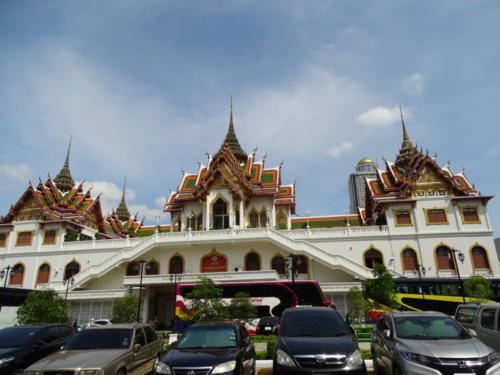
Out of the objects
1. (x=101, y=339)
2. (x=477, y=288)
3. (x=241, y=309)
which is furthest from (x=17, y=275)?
(x=477, y=288)

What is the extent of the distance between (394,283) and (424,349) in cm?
1783

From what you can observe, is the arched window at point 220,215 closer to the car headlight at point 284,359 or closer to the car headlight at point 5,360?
the car headlight at point 5,360

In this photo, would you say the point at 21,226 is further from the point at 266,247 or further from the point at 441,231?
the point at 441,231

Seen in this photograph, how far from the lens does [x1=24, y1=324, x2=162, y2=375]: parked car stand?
7020mm

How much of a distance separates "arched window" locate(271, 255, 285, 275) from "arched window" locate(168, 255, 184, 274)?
26.9 ft

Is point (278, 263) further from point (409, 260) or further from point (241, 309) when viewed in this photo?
point (241, 309)

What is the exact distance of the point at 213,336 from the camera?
824 centimetres

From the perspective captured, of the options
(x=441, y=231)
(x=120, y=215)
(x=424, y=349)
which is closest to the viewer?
(x=424, y=349)

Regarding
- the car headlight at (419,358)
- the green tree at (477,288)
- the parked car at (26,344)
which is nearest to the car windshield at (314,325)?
the car headlight at (419,358)

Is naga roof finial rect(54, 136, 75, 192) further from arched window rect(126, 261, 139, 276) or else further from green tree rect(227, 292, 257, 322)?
green tree rect(227, 292, 257, 322)

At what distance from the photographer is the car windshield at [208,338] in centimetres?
796

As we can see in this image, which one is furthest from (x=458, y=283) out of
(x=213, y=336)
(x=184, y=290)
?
(x=213, y=336)

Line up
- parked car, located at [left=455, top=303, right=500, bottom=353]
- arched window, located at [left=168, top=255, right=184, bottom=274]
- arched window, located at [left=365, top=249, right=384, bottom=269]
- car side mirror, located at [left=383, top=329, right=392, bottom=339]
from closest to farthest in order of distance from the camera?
car side mirror, located at [left=383, top=329, right=392, bottom=339] < parked car, located at [left=455, top=303, right=500, bottom=353] < arched window, located at [left=365, top=249, right=384, bottom=269] < arched window, located at [left=168, top=255, right=184, bottom=274]

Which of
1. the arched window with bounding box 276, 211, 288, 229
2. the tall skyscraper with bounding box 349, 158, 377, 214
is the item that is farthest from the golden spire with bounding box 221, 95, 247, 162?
the tall skyscraper with bounding box 349, 158, 377, 214
